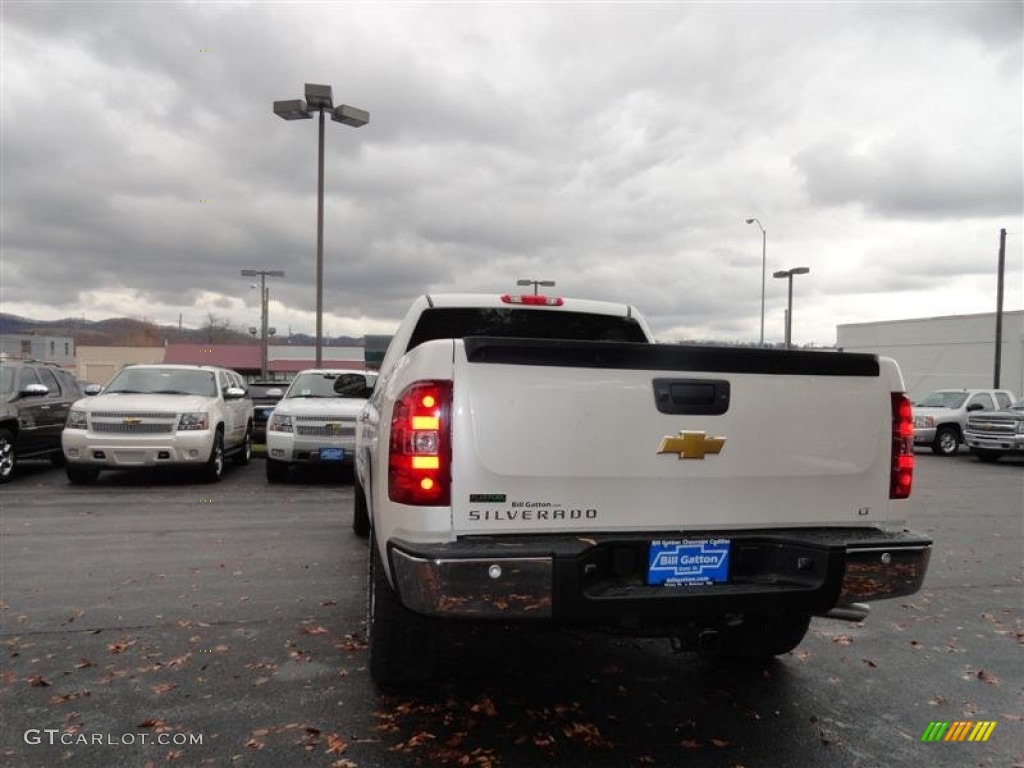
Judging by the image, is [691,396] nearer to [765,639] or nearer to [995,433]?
[765,639]

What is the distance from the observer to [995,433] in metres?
17.1

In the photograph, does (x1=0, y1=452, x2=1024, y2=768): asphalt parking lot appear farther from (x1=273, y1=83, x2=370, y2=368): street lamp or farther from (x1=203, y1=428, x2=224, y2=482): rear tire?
(x1=273, y1=83, x2=370, y2=368): street lamp

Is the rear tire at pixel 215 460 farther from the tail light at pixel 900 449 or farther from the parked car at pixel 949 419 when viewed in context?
the parked car at pixel 949 419

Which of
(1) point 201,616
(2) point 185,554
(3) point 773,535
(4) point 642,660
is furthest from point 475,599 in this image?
(2) point 185,554

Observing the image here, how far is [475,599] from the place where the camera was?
A: 2.61 m

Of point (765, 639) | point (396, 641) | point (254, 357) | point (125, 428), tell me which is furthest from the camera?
point (254, 357)

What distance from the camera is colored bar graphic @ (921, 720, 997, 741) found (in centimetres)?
324

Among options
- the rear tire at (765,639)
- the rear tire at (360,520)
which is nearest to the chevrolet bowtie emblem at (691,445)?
the rear tire at (765,639)

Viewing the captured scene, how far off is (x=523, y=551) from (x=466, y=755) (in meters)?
1.00

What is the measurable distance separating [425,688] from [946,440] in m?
20.0

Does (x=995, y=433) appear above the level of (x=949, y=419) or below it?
below

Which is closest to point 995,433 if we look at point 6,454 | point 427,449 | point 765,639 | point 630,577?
point 765,639

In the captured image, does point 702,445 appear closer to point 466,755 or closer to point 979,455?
point 466,755

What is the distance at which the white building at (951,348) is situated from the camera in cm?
3728
